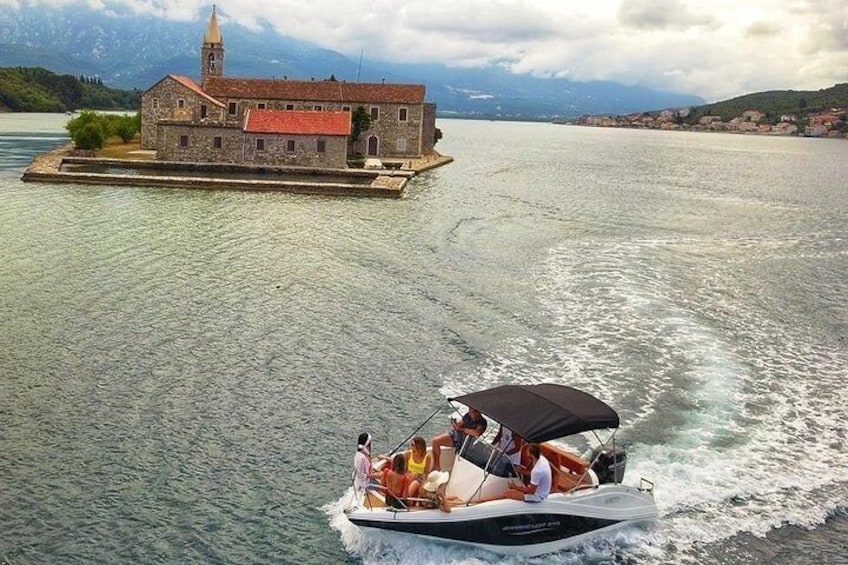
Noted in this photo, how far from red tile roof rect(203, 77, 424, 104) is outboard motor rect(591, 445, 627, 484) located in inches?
2662

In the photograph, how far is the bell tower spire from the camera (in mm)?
84125

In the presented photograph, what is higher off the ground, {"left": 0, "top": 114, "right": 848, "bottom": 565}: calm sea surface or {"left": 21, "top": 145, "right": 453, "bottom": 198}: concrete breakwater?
{"left": 21, "top": 145, "right": 453, "bottom": 198}: concrete breakwater

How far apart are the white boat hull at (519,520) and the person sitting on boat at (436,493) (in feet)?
0.46

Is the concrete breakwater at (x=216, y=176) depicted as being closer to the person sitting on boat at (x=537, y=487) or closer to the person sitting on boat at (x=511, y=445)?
the person sitting on boat at (x=511, y=445)

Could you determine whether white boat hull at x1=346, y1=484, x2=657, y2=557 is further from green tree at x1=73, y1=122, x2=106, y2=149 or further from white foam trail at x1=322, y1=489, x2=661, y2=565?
green tree at x1=73, y1=122, x2=106, y2=149

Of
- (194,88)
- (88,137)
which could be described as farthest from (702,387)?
(194,88)

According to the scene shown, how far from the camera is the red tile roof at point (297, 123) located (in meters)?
65.1

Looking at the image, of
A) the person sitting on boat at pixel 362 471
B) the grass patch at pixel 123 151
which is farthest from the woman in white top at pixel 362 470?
the grass patch at pixel 123 151

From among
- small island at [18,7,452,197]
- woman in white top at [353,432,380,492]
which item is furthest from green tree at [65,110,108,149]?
woman in white top at [353,432,380,492]

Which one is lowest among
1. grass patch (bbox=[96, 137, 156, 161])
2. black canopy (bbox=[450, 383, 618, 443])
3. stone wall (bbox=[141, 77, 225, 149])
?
black canopy (bbox=[450, 383, 618, 443])

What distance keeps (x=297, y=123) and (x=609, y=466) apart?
182 ft

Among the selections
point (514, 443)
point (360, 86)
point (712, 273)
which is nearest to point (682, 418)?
point (514, 443)

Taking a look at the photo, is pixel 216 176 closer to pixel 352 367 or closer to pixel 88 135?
pixel 88 135

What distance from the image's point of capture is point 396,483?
13633 millimetres
